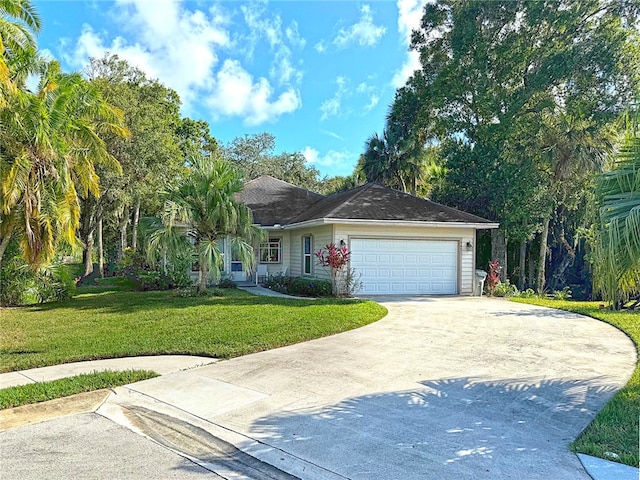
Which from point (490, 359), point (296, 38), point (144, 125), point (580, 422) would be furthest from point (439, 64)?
point (580, 422)

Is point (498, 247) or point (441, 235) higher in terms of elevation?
point (441, 235)

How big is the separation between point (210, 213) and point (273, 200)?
944 centimetres

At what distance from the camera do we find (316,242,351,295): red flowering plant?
14804 mm

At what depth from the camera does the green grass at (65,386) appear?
562cm

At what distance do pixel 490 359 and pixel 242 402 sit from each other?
4.14 meters

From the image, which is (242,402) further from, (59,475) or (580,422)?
(580,422)

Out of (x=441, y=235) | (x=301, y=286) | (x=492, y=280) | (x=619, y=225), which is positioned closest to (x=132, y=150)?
(x=301, y=286)

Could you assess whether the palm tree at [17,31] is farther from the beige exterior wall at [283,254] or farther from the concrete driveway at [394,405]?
the beige exterior wall at [283,254]

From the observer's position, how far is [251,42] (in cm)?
1711

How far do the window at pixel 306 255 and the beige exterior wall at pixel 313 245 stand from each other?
9.7 inches

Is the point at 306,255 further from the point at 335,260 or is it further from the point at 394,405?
the point at 394,405

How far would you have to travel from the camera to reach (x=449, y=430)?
4500mm

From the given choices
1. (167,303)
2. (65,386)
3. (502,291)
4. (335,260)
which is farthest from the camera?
(502,291)

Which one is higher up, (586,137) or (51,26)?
(51,26)
